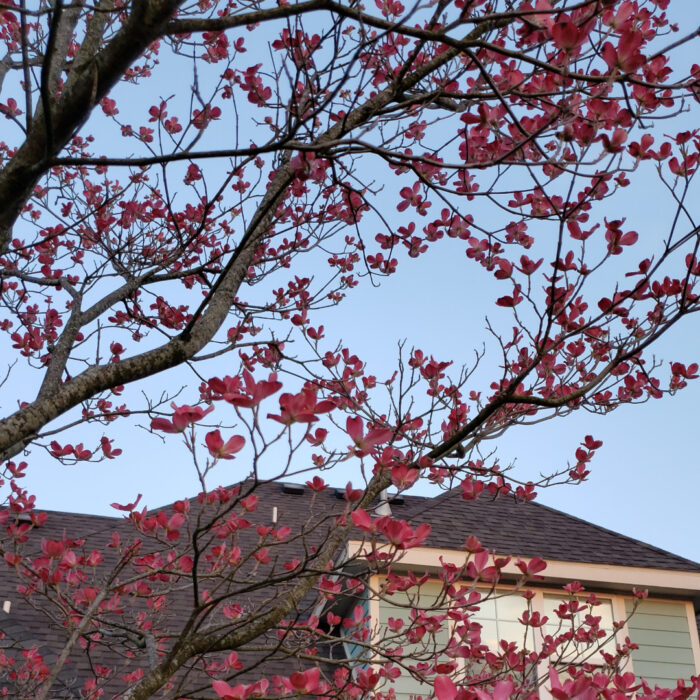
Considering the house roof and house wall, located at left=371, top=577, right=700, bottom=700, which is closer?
house wall, located at left=371, top=577, right=700, bottom=700

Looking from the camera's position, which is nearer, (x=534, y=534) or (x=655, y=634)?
(x=655, y=634)

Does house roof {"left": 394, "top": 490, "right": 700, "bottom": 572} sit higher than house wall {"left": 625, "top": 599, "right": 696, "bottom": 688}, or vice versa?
house roof {"left": 394, "top": 490, "right": 700, "bottom": 572}

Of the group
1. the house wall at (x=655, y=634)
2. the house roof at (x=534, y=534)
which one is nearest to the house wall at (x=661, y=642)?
the house wall at (x=655, y=634)

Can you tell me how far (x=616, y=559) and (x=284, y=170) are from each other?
6108 millimetres

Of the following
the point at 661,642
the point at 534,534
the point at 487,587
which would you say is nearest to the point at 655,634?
the point at 661,642

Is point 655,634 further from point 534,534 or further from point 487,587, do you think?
point 487,587

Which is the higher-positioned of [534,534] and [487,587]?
[534,534]

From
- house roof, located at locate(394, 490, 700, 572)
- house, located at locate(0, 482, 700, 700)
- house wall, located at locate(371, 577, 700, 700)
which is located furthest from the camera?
house roof, located at locate(394, 490, 700, 572)

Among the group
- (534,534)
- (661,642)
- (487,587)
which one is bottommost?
(661,642)

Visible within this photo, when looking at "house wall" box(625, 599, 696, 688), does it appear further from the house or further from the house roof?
the house roof

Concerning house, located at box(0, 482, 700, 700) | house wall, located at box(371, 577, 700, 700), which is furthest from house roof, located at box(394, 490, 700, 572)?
house wall, located at box(371, 577, 700, 700)

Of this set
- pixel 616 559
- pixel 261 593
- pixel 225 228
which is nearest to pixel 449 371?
pixel 225 228

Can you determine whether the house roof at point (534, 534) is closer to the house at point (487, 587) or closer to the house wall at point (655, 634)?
the house at point (487, 587)

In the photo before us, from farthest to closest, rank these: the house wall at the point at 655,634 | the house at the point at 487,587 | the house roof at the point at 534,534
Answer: the house roof at the point at 534,534
the house wall at the point at 655,634
the house at the point at 487,587
